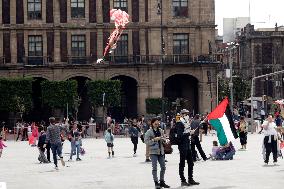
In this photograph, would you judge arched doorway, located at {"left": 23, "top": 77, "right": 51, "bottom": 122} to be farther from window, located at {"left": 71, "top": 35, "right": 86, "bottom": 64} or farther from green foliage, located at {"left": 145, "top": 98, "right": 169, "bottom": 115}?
green foliage, located at {"left": 145, "top": 98, "right": 169, "bottom": 115}

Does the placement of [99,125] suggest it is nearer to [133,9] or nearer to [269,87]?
[133,9]

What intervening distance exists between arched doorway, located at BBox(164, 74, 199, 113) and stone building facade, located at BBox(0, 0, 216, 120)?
278 centimetres

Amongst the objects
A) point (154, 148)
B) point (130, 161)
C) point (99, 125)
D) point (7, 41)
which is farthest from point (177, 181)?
point (7, 41)

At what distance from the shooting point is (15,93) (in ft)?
193

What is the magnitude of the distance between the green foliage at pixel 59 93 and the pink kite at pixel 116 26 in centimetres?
333

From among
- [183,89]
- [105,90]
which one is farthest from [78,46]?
[183,89]

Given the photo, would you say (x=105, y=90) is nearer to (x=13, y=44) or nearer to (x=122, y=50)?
(x=122, y=50)

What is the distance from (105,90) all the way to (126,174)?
36.7 metres

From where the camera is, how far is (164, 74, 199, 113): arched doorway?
66500 millimetres

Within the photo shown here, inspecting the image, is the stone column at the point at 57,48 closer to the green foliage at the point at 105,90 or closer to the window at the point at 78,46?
the window at the point at 78,46

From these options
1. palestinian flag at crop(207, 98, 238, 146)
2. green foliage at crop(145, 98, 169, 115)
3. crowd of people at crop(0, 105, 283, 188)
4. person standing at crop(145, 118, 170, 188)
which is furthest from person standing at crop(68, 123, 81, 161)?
green foliage at crop(145, 98, 169, 115)

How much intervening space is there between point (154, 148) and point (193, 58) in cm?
4517

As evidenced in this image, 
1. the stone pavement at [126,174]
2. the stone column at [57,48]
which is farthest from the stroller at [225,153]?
the stone column at [57,48]

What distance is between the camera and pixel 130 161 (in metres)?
28.9
